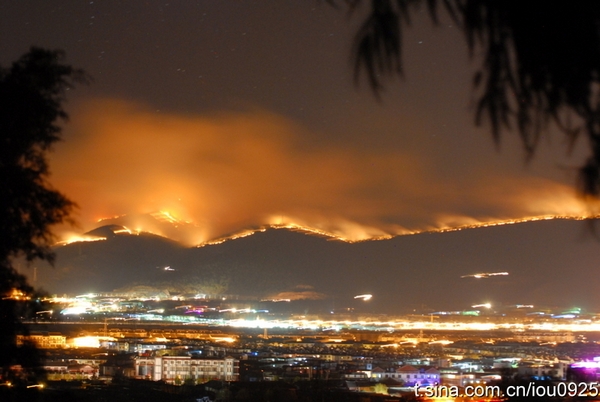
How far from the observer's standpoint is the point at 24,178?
12.6 feet

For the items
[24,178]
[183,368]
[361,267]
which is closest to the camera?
[24,178]

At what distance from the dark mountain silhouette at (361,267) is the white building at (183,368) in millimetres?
651

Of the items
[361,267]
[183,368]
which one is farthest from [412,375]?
[361,267]

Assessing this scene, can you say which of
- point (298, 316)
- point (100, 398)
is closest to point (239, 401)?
point (100, 398)

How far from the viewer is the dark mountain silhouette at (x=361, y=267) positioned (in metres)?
4.65

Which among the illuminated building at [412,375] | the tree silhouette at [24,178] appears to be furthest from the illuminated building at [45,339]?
the illuminated building at [412,375]

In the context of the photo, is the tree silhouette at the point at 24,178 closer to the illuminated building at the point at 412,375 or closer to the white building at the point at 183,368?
the white building at the point at 183,368

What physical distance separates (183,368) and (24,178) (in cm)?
153

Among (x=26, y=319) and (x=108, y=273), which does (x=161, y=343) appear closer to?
(x=108, y=273)

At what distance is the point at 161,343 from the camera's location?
5.02 meters

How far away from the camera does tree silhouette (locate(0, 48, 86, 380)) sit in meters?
3.68

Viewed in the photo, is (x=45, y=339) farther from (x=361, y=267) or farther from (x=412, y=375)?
(x=361, y=267)

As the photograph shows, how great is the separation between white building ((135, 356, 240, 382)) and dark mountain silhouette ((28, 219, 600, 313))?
65 centimetres

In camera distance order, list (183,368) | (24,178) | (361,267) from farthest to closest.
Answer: (361,267)
(183,368)
(24,178)
